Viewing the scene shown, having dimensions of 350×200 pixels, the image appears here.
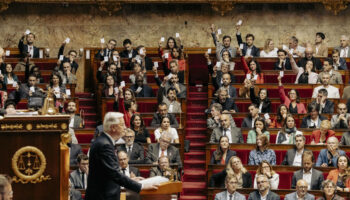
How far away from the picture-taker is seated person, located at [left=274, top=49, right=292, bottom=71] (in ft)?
33.1

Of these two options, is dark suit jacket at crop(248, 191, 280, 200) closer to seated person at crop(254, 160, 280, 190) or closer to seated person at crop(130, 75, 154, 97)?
seated person at crop(254, 160, 280, 190)

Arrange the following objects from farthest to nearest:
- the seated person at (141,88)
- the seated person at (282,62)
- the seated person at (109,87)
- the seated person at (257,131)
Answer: the seated person at (282,62), the seated person at (141,88), the seated person at (109,87), the seated person at (257,131)

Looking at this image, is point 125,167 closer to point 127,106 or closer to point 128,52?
point 127,106

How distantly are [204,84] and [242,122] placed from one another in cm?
275

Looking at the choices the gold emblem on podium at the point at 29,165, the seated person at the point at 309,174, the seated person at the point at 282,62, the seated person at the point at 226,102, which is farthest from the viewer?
the seated person at the point at 282,62

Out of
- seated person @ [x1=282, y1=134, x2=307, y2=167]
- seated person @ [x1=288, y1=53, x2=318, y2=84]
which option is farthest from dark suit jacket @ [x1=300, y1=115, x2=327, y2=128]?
seated person @ [x1=288, y1=53, x2=318, y2=84]

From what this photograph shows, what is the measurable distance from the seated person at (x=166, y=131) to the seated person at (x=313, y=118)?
139cm

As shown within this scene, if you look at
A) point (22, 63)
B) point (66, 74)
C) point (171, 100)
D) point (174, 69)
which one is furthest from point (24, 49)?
point (171, 100)

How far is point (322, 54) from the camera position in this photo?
420 inches

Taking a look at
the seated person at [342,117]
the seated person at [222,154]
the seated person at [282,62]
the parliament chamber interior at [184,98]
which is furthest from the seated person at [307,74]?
the seated person at [222,154]

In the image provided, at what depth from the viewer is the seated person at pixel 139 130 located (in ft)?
26.3

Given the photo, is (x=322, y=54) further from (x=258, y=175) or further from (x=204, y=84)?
(x=258, y=175)

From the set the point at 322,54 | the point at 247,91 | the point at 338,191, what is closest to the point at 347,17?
the point at 322,54

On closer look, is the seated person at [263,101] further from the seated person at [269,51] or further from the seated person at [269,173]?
the seated person at [269,51]
